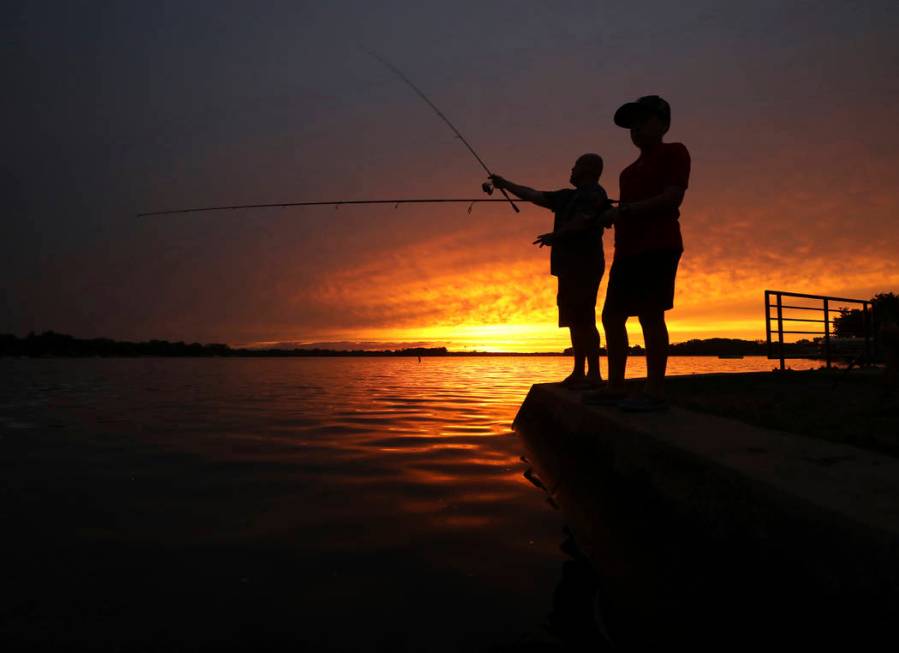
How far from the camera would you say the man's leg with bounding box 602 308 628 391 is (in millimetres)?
3891

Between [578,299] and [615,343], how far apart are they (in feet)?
3.83

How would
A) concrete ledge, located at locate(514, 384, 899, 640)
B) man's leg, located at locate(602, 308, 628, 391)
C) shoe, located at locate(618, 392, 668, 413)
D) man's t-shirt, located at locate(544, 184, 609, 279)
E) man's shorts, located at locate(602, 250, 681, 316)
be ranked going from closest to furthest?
concrete ledge, located at locate(514, 384, 899, 640)
shoe, located at locate(618, 392, 668, 413)
man's shorts, located at locate(602, 250, 681, 316)
man's leg, located at locate(602, 308, 628, 391)
man's t-shirt, located at locate(544, 184, 609, 279)

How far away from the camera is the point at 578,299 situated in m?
5.14

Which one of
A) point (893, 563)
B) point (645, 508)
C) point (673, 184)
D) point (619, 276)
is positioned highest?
point (673, 184)

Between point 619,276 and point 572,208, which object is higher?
point 572,208

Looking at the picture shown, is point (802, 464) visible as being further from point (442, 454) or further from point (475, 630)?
point (442, 454)

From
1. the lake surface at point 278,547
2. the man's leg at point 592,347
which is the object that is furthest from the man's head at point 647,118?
the lake surface at point 278,547

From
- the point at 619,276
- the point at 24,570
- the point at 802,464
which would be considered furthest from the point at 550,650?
the point at 619,276

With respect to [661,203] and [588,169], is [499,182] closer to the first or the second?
[588,169]

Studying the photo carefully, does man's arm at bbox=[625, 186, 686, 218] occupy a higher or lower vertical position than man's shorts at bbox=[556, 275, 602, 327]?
higher

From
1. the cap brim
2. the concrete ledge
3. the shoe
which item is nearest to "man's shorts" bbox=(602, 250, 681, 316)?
the shoe

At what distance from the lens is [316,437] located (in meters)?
5.48

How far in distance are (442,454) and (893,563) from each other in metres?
3.70

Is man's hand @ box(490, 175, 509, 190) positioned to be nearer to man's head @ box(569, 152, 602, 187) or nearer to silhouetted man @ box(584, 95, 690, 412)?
man's head @ box(569, 152, 602, 187)
